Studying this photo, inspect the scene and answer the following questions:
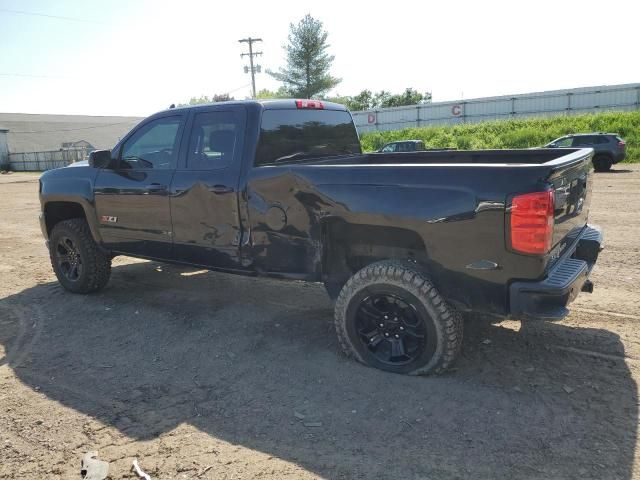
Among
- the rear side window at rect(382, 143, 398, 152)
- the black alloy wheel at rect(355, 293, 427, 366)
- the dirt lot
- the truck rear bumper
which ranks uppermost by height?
the rear side window at rect(382, 143, 398, 152)

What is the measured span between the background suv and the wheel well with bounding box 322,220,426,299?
17.3 m

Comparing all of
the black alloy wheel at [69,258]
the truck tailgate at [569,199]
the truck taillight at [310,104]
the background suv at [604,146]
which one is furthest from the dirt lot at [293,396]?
the background suv at [604,146]

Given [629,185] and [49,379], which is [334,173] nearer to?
[49,379]

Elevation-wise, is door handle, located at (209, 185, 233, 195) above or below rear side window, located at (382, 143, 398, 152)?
below

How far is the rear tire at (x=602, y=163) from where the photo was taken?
62.9 ft

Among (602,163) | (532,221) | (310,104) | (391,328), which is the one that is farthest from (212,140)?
(602,163)

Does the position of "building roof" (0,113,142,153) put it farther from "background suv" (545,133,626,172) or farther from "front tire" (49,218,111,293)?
"front tire" (49,218,111,293)

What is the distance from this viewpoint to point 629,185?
46.5 ft

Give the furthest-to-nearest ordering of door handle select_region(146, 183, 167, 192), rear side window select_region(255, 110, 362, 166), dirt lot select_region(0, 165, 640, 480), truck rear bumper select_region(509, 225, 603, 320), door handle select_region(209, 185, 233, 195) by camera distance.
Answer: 1. door handle select_region(146, 183, 167, 192)
2. rear side window select_region(255, 110, 362, 166)
3. door handle select_region(209, 185, 233, 195)
4. truck rear bumper select_region(509, 225, 603, 320)
5. dirt lot select_region(0, 165, 640, 480)

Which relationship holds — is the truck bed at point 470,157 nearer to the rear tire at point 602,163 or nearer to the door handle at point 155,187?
the door handle at point 155,187

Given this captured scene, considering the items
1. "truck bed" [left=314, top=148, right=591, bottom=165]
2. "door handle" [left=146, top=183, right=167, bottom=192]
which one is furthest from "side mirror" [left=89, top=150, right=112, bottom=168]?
"truck bed" [left=314, top=148, right=591, bottom=165]

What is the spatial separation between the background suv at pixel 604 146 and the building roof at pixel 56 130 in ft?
162

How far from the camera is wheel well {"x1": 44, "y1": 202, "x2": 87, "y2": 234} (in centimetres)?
596

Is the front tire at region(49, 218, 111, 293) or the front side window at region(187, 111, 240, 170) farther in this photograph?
the front tire at region(49, 218, 111, 293)
